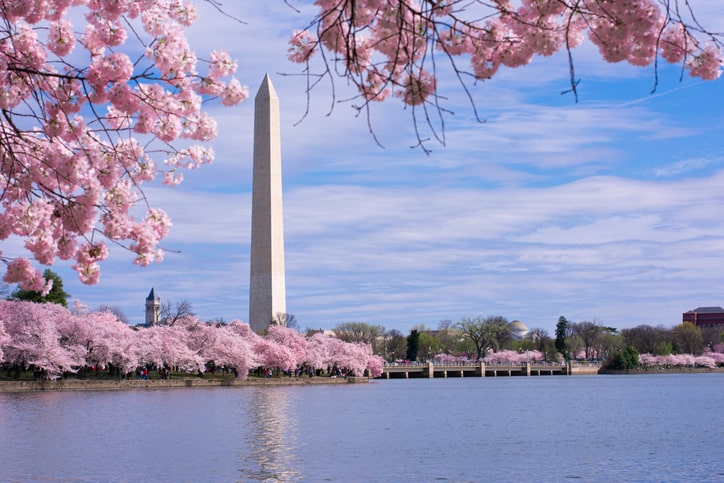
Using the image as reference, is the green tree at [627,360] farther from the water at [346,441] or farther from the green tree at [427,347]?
the water at [346,441]

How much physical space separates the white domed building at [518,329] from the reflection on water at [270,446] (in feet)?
479

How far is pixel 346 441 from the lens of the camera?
29234mm

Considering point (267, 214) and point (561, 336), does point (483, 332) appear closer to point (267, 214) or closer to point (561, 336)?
point (561, 336)

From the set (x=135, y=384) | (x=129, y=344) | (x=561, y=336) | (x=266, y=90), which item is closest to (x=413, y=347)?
(x=561, y=336)

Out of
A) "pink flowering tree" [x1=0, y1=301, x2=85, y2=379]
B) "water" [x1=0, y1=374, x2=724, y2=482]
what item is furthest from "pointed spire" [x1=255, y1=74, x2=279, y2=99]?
"water" [x1=0, y1=374, x2=724, y2=482]

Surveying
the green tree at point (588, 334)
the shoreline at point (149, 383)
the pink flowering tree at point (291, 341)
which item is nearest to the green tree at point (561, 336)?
the green tree at point (588, 334)

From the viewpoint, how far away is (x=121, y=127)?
9.27 metres

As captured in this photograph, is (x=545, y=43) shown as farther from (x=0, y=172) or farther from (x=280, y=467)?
(x=280, y=467)

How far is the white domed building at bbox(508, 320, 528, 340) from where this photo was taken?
18738cm

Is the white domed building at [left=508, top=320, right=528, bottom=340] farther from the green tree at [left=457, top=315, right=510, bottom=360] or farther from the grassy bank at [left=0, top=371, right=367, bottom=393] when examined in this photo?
the grassy bank at [left=0, top=371, right=367, bottom=393]

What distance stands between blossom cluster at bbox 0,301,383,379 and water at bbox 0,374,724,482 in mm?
6928

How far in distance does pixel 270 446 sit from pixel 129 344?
3736 centimetres

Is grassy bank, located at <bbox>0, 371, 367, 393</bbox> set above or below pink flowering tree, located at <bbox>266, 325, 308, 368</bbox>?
below

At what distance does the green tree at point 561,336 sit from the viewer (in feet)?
477
